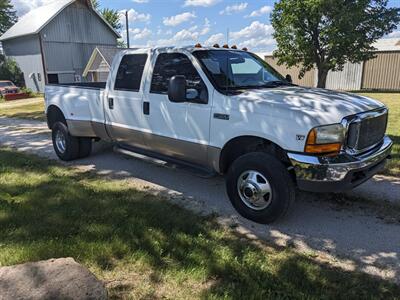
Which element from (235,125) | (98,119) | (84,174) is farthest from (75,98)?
(235,125)

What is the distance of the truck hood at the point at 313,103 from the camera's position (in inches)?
150

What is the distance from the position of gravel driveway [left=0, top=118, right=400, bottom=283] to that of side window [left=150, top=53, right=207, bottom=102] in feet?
3.65

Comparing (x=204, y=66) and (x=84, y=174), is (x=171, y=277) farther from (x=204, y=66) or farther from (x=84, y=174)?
(x=84, y=174)

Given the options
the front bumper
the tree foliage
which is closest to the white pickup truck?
the front bumper

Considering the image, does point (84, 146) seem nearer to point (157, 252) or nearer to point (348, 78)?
point (157, 252)

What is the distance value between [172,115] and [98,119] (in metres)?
1.84

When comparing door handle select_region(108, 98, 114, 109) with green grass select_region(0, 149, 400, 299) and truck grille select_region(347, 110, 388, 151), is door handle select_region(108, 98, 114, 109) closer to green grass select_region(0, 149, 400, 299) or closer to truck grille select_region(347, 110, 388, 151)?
green grass select_region(0, 149, 400, 299)

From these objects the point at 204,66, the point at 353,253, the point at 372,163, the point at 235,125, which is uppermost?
the point at 204,66

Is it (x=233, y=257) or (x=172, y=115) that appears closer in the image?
(x=233, y=257)

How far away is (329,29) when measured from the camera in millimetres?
23016

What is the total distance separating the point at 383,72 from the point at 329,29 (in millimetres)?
10374

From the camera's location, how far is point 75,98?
6602 mm

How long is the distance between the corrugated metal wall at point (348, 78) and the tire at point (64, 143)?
2925 cm

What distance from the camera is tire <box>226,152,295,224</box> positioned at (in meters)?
4.01
